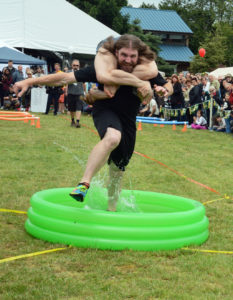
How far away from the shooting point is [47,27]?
25.1 metres

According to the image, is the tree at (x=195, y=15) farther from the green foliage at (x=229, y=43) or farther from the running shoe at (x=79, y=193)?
the running shoe at (x=79, y=193)

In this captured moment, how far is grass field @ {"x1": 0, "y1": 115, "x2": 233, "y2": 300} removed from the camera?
3.28 meters

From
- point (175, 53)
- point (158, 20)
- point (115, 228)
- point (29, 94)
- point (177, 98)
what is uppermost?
point (158, 20)

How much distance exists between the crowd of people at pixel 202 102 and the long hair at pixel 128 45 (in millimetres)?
9861

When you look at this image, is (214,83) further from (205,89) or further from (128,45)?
(128,45)

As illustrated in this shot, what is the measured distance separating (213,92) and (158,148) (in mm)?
5175

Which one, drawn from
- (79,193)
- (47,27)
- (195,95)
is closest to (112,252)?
(79,193)

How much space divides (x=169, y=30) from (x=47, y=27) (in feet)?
131

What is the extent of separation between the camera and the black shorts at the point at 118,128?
14.2 ft

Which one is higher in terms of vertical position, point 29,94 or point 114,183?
point 29,94

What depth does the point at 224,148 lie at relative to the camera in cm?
1204

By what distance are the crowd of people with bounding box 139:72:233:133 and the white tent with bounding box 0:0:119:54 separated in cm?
861

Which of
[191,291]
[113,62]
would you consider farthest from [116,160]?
[191,291]

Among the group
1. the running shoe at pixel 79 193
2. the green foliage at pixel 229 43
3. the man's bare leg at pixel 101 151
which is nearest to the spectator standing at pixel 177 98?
the man's bare leg at pixel 101 151
